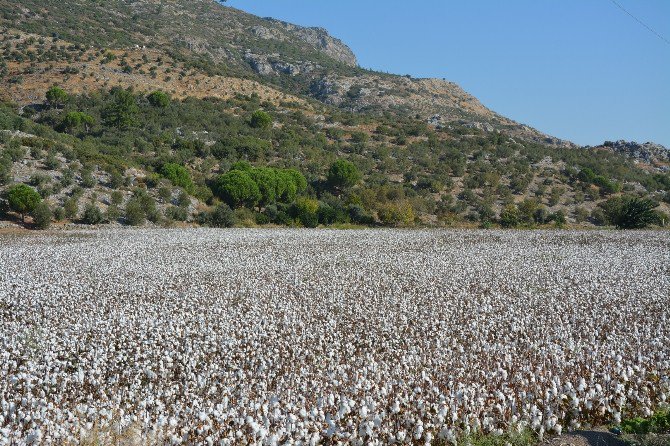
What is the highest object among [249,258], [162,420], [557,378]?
[557,378]

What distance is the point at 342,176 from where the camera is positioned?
51312 mm

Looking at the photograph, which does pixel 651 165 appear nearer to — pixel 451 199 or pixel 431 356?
pixel 451 199

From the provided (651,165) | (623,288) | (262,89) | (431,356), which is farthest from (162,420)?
(651,165)

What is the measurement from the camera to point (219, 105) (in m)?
69.7

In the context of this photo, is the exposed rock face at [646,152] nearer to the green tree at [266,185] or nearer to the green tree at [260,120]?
the green tree at [260,120]

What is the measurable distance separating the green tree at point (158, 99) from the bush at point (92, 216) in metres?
33.2

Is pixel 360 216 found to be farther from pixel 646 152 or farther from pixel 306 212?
pixel 646 152

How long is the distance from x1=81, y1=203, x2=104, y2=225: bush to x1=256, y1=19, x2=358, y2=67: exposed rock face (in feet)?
397

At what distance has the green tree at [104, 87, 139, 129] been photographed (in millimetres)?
58344

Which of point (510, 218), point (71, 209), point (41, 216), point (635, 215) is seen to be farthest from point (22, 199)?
point (635, 215)

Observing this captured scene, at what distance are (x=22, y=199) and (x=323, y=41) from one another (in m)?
148

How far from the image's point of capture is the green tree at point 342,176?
51.4m

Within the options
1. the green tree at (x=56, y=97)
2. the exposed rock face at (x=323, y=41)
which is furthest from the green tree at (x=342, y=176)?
the exposed rock face at (x=323, y=41)

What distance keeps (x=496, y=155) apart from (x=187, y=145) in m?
34.4
